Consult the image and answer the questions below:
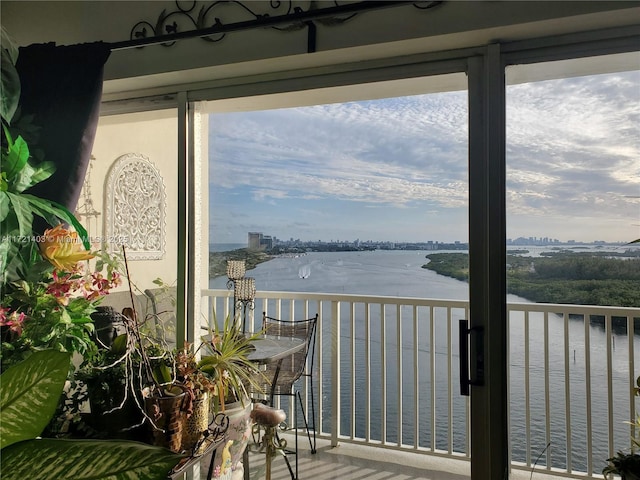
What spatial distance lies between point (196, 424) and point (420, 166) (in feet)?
3.94

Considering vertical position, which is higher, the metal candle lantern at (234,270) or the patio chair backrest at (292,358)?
the metal candle lantern at (234,270)

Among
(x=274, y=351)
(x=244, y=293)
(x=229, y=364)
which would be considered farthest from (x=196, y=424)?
(x=244, y=293)

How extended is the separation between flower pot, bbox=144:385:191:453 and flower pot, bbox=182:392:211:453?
3 cm

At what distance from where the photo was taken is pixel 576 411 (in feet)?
5.26

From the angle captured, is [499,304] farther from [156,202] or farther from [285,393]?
[156,202]

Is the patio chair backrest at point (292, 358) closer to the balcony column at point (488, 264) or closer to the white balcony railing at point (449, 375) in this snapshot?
the white balcony railing at point (449, 375)

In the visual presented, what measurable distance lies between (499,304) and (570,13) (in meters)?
0.93

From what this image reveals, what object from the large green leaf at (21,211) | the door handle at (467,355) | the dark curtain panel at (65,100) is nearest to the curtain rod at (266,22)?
the dark curtain panel at (65,100)

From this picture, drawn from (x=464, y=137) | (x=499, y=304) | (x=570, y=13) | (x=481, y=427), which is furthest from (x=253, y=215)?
(x=570, y=13)

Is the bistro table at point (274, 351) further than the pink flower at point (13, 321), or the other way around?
the bistro table at point (274, 351)

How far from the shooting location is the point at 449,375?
1.76 metres

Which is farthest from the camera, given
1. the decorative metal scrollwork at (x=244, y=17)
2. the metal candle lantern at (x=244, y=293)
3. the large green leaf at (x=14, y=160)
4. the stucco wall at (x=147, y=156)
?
the stucco wall at (x=147, y=156)

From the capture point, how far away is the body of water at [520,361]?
5.15 feet

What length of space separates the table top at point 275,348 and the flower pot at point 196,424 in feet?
1.07
